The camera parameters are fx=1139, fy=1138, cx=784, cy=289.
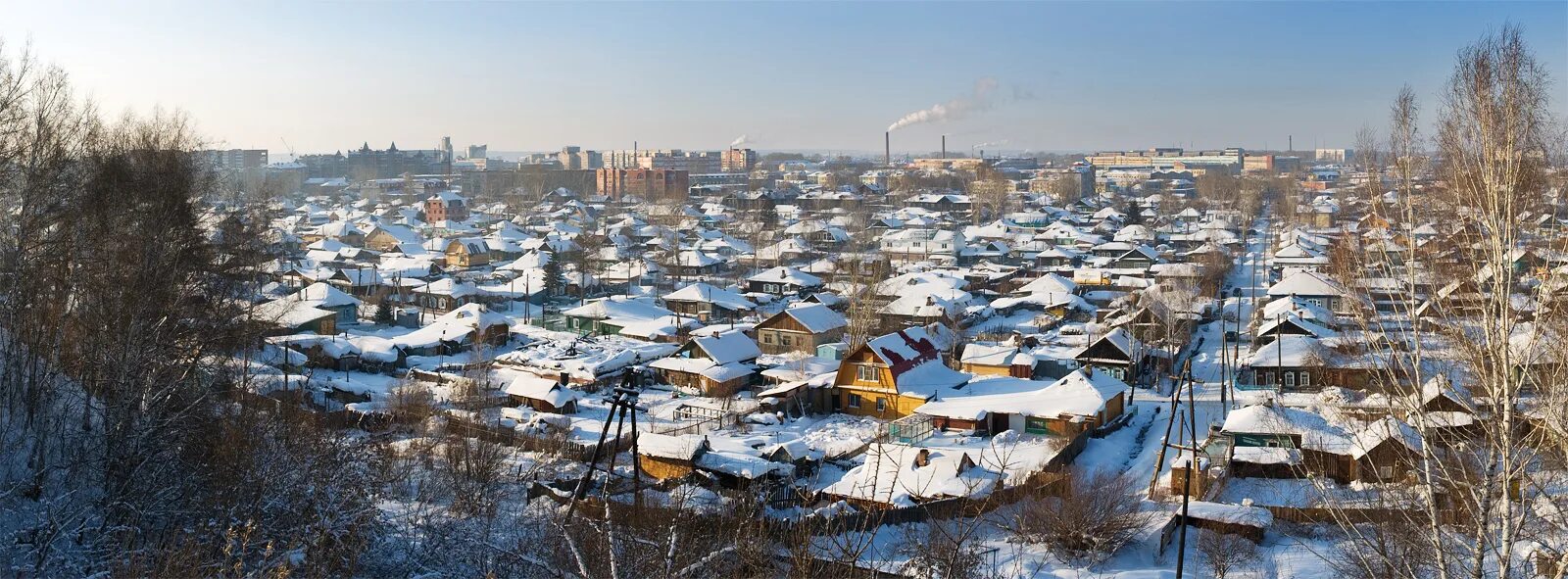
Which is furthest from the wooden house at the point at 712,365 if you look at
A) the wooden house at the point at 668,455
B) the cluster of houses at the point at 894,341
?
the wooden house at the point at 668,455

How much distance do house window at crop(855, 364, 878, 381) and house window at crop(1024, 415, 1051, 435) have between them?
1.62 metres

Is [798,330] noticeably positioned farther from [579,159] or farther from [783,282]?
[579,159]

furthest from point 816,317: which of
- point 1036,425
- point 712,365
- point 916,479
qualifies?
point 916,479

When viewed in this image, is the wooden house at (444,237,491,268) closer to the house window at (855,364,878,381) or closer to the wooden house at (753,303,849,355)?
the wooden house at (753,303,849,355)

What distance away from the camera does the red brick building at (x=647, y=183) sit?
4762cm

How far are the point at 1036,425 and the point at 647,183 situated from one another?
1552 inches

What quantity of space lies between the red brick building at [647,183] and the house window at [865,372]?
3582cm

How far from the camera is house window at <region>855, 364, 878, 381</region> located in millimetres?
11109

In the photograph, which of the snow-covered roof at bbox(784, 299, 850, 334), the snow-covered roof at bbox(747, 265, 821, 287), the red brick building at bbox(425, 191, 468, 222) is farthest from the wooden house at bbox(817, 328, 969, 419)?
the red brick building at bbox(425, 191, 468, 222)

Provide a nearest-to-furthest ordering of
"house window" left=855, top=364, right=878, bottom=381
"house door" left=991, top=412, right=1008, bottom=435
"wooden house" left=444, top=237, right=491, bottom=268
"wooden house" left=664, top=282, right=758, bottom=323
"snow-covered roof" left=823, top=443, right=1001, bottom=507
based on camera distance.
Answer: "snow-covered roof" left=823, top=443, right=1001, bottom=507 < "house door" left=991, top=412, right=1008, bottom=435 < "house window" left=855, top=364, right=878, bottom=381 < "wooden house" left=664, top=282, right=758, bottom=323 < "wooden house" left=444, top=237, right=491, bottom=268

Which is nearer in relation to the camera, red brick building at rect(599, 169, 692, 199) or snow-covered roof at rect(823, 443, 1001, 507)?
snow-covered roof at rect(823, 443, 1001, 507)

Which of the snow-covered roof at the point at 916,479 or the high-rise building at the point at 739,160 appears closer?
the snow-covered roof at the point at 916,479

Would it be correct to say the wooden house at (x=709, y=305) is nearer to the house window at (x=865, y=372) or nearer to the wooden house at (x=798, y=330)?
the wooden house at (x=798, y=330)

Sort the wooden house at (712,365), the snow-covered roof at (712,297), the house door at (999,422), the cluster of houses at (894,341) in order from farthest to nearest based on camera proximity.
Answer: the snow-covered roof at (712,297), the wooden house at (712,365), the house door at (999,422), the cluster of houses at (894,341)
